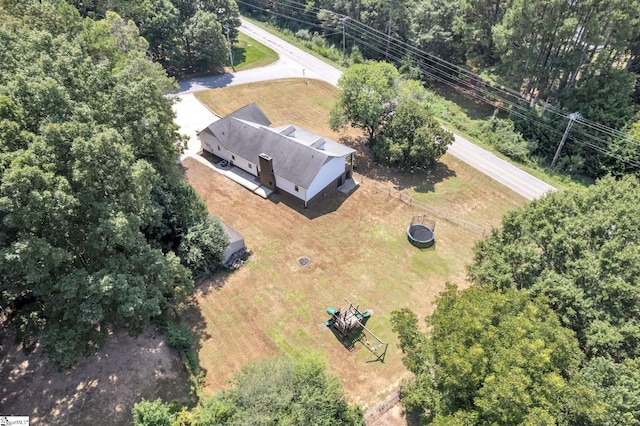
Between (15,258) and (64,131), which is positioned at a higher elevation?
(64,131)

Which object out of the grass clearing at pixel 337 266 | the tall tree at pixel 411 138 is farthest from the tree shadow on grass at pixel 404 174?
the tall tree at pixel 411 138

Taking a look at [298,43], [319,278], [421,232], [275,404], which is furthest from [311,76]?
[275,404]

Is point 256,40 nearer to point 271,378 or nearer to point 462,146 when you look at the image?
point 462,146

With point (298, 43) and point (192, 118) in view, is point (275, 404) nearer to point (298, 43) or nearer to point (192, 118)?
point (192, 118)

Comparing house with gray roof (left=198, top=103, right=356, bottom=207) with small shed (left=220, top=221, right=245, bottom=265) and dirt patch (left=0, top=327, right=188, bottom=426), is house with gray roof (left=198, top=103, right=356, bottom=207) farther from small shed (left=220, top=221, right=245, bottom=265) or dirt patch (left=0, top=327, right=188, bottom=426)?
dirt patch (left=0, top=327, right=188, bottom=426)

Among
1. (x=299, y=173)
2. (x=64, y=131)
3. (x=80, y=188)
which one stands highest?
(x=64, y=131)

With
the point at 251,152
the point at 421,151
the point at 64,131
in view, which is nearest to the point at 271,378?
the point at 64,131

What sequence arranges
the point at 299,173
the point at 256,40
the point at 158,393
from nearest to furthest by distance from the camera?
the point at 158,393 → the point at 299,173 → the point at 256,40
